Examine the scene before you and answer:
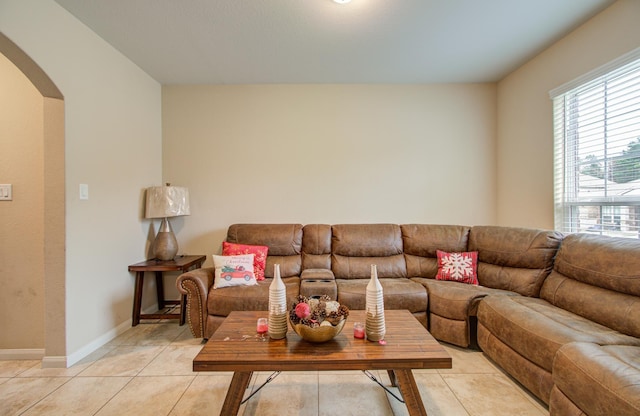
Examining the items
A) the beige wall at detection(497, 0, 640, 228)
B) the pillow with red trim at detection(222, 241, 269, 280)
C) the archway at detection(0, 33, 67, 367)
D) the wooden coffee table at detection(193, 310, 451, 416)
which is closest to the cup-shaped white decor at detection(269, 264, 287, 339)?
the wooden coffee table at detection(193, 310, 451, 416)

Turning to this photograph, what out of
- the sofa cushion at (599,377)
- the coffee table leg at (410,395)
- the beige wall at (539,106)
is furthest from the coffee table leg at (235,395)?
the beige wall at (539,106)

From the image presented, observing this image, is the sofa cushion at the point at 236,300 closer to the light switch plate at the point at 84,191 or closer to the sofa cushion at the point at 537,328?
the light switch plate at the point at 84,191

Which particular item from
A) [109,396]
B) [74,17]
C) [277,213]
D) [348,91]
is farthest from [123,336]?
[348,91]

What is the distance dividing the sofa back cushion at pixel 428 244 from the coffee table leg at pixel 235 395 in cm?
204

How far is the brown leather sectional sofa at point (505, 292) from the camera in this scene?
4.50 ft

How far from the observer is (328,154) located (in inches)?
134

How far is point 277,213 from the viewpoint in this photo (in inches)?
133

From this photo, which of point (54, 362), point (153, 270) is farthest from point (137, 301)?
point (54, 362)

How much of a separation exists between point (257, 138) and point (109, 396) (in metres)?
2.65

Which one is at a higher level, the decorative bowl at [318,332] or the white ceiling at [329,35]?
the white ceiling at [329,35]

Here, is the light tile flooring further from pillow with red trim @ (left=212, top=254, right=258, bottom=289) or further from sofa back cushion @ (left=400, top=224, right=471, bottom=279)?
sofa back cushion @ (left=400, top=224, right=471, bottom=279)

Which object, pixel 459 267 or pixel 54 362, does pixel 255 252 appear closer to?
pixel 54 362

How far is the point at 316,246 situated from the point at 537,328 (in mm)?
1960

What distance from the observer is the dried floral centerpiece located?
143cm
